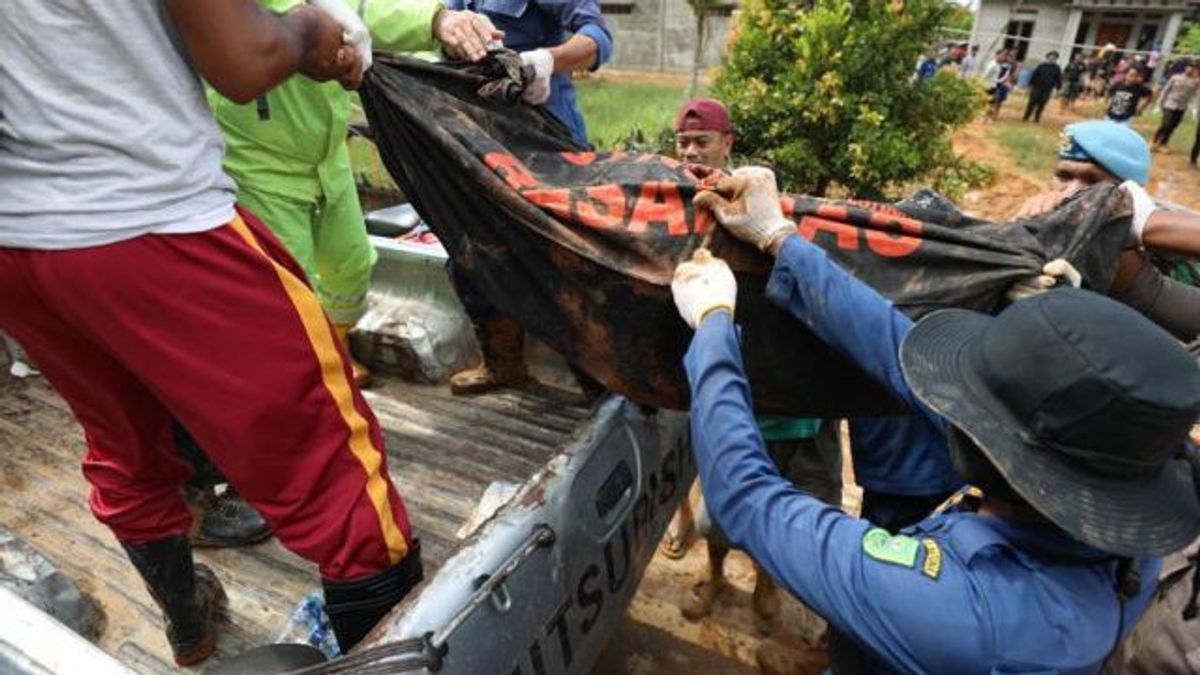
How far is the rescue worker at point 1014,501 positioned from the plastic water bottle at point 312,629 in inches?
44.8

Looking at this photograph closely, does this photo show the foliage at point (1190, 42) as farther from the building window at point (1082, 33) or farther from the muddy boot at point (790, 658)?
the muddy boot at point (790, 658)

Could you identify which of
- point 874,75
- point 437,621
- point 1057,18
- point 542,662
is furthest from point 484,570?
point 1057,18

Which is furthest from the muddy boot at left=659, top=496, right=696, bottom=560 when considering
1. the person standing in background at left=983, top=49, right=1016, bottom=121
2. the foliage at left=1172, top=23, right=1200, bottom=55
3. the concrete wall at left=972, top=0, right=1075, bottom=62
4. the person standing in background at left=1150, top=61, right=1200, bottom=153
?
the concrete wall at left=972, top=0, right=1075, bottom=62

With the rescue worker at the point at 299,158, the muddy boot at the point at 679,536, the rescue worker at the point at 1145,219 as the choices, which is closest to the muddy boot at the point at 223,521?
the rescue worker at the point at 299,158

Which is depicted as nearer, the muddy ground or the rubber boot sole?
the rubber boot sole

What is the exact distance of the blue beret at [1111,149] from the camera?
234cm

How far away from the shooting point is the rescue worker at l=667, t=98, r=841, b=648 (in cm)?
254

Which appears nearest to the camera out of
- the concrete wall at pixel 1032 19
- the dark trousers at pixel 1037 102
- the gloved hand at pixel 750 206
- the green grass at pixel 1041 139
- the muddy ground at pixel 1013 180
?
the gloved hand at pixel 750 206

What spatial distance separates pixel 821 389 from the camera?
1.84 meters

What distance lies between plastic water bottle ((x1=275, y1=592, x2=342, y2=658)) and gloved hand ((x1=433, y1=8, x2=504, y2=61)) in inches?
60.7

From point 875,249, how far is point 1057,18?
32438 mm

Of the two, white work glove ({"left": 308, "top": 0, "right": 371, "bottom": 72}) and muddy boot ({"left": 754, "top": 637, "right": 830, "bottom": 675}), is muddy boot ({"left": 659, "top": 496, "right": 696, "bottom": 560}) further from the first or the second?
white work glove ({"left": 308, "top": 0, "right": 371, "bottom": 72})

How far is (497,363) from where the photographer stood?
311 centimetres

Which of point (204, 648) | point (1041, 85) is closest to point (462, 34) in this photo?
point (204, 648)
